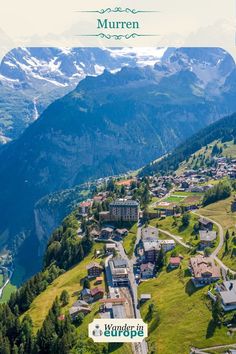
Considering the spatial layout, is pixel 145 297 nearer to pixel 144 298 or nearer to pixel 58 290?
pixel 144 298

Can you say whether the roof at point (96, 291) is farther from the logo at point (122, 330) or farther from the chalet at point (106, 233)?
the logo at point (122, 330)

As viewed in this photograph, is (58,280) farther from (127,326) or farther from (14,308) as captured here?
(127,326)

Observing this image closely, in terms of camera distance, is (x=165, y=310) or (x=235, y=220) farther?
(x=235, y=220)

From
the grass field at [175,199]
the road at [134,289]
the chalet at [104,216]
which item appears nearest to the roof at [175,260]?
the road at [134,289]

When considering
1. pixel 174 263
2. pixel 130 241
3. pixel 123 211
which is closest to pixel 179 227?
pixel 130 241

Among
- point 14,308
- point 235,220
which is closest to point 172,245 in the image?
point 235,220

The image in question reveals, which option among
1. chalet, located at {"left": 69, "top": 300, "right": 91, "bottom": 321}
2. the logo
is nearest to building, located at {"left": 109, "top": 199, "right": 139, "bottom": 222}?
chalet, located at {"left": 69, "top": 300, "right": 91, "bottom": 321}
